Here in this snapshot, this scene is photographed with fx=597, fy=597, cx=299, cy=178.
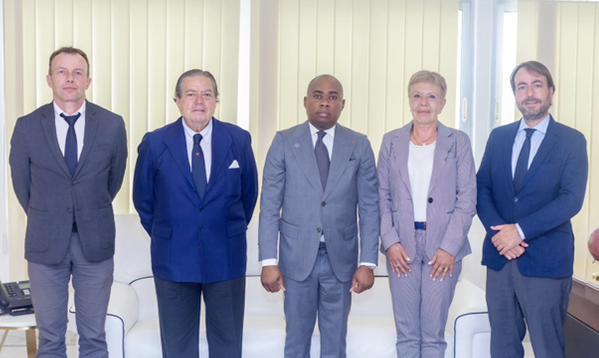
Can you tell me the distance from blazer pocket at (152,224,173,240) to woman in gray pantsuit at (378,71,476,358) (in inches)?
37.3

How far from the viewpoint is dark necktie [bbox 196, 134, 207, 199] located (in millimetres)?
2602

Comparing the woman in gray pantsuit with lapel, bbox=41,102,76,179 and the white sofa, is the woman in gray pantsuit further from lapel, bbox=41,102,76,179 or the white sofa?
lapel, bbox=41,102,76,179

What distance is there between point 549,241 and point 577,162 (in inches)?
14.0

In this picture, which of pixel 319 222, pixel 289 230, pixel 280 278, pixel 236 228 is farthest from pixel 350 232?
pixel 236 228

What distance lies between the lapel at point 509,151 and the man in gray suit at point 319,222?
58cm

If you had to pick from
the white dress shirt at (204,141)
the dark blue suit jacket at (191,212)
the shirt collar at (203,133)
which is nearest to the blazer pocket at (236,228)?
the dark blue suit jacket at (191,212)

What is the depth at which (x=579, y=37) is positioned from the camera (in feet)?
14.4

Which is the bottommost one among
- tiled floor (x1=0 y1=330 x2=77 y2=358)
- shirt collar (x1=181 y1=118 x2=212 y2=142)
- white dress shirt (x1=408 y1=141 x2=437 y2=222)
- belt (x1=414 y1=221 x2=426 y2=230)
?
tiled floor (x1=0 y1=330 x2=77 y2=358)

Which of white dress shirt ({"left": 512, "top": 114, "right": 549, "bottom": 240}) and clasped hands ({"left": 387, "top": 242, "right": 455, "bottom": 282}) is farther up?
white dress shirt ({"left": 512, "top": 114, "right": 549, "bottom": 240})

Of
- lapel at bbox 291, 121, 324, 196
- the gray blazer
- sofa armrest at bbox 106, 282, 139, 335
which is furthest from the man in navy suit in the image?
sofa armrest at bbox 106, 282, 139, 335

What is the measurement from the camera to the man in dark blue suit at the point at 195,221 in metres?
2.60

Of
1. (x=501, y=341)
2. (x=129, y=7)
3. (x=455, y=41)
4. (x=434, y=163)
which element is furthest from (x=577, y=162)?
(x=129, y=7)

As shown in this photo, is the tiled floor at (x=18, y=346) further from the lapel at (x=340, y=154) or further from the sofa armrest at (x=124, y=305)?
the lapel at (x=340, y=154)

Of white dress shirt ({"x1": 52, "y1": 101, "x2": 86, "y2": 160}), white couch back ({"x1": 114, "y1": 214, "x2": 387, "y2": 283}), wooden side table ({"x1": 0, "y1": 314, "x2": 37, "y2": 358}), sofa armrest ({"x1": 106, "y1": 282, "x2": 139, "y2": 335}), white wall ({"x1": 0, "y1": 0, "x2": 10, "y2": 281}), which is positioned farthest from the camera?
white wall ({"x1": 0, "y1": 0, "x2": 10, "y2": 281})
